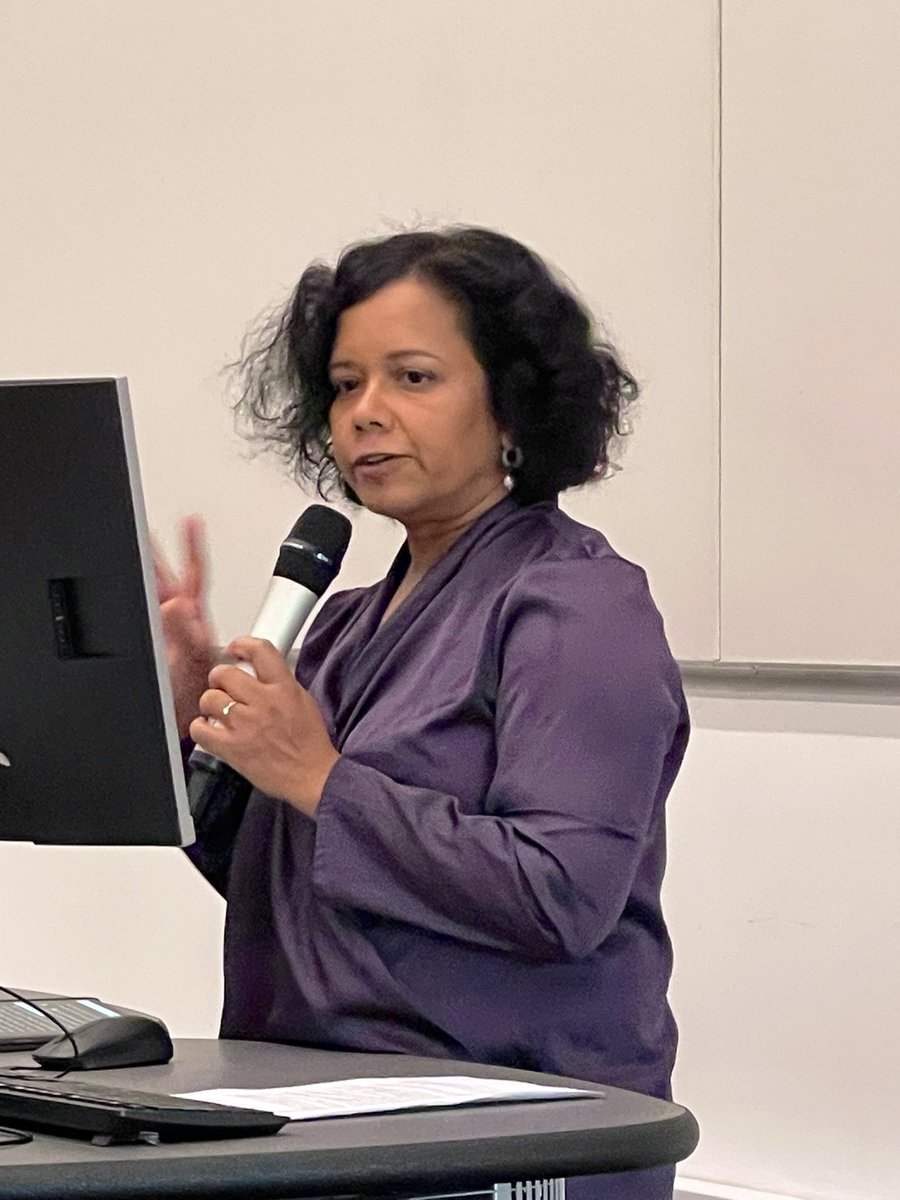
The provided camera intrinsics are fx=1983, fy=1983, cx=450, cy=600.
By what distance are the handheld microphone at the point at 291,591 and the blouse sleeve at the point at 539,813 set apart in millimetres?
143

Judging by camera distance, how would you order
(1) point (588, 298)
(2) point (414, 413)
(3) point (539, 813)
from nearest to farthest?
(3) point (539, 813) < (2) point (414, 413) < (1) point (588, 298)

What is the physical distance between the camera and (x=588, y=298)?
2.90 m

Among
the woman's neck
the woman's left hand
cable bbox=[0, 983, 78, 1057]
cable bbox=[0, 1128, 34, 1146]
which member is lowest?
cable bbox=[0, 983, 78, 1057]

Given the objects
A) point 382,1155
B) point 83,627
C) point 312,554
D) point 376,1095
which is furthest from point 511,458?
point 382,1155

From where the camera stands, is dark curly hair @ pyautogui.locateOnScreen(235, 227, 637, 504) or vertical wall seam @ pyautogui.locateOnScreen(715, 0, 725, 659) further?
vertical wall seam @ pyautogui.locateOnScreen(715, 0, 725, 659)

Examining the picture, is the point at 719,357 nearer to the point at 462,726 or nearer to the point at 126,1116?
the point at 462,726

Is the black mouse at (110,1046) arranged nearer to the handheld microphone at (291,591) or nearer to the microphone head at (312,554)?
the handheld microphone at (291,591)

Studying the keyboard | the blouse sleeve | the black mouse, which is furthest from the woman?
the keyboard

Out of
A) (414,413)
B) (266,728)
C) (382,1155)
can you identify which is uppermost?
(414,413)

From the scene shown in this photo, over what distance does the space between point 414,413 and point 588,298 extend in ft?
3.58

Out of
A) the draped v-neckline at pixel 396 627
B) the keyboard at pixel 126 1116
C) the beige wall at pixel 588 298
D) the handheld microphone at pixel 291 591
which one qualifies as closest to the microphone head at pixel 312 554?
the handheld microphone at pixel 291 591

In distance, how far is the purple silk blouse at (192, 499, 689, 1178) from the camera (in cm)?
162

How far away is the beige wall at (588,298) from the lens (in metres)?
2.64

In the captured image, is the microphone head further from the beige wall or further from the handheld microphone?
the beige wall
